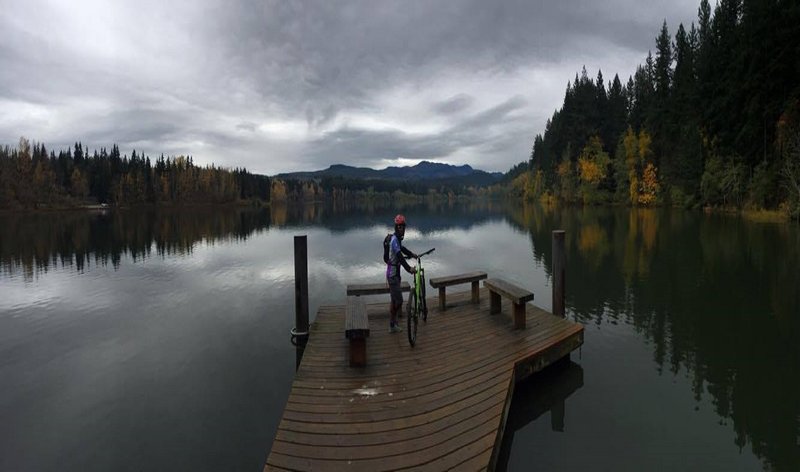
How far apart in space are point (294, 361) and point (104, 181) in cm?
15171

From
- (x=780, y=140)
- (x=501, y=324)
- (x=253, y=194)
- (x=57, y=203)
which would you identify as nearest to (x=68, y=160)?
(x=57, y=203)

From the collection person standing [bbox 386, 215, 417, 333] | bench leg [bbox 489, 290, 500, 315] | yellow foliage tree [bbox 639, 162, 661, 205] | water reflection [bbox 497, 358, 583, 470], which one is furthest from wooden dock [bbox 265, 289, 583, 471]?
yellow foliage tree [bbox 639, 162, 661, 205]

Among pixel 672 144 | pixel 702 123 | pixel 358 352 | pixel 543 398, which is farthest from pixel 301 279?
pixel 672 144

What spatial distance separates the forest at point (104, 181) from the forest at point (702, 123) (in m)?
135

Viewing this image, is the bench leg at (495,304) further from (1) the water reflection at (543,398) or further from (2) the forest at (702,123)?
(2) the forest at (702,123)

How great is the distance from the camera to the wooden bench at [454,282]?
11318 mm

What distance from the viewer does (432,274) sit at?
2173 centimetres

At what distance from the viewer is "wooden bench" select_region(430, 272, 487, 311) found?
37.1 ft

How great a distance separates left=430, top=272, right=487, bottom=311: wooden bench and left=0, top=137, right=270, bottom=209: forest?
397ft

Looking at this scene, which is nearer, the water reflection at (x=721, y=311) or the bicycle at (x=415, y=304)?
the water reflection at (x=721, y=311)

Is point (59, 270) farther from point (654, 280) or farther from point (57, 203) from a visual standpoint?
point (57, 203)

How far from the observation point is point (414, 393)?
672 cm

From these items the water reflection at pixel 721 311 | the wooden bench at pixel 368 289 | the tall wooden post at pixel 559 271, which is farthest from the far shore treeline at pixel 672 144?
the wooden bench at pixel 368 289

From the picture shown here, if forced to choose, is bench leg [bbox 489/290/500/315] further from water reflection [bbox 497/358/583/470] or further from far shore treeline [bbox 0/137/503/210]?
far shore treeline [bbox 0/137/503/210]
